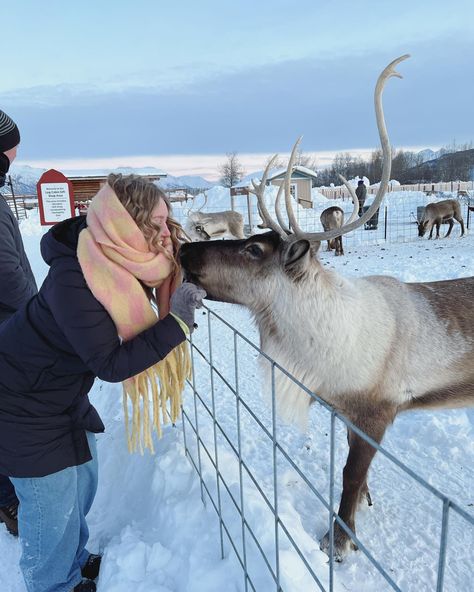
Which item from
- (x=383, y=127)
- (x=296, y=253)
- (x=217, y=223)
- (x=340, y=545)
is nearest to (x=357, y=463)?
(x=340, y=545)

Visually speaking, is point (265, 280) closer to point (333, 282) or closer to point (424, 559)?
point (333, 282)

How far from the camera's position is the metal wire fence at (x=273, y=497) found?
61.1 inches

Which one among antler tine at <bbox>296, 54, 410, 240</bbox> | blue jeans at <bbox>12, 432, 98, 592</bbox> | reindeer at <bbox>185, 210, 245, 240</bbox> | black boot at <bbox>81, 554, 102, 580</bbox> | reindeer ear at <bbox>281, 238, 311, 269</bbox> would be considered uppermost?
antler tine at <bbox>296, 54, 410, 240</bbox>

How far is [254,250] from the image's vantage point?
236 centimetres

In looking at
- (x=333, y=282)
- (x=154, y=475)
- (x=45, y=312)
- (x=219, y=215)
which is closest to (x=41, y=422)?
(x=45, y=312)

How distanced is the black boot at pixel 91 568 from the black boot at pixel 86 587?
0.09 metres

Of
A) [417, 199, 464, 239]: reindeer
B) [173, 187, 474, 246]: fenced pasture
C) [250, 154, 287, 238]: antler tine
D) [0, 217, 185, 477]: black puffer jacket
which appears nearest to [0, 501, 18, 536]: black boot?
[0, 217, 185, 477]: black puffer jacket

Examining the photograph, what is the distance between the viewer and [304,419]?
99.2 inches

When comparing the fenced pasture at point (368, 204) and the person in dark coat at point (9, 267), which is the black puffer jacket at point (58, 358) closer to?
the person in dark coat at point (9, 267)

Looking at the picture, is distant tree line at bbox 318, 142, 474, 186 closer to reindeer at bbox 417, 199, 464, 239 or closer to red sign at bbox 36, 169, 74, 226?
reindeer at bbox 417, 199, 464, 239

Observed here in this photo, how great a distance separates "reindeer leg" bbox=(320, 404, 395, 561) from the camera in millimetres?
2297

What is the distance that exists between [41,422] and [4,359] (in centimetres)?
30

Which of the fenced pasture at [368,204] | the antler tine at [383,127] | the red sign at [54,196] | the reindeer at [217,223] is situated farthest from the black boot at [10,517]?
the fenced pasture at [368,204]

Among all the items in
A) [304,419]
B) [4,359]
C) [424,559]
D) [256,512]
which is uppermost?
[4,359]
